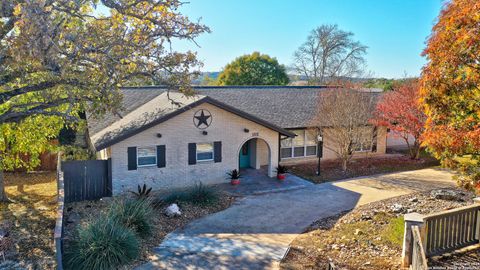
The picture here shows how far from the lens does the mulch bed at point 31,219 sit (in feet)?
30.1

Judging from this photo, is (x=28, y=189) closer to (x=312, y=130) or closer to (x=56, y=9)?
(x=56, y=9)

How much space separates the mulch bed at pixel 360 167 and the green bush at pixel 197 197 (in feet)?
18.7

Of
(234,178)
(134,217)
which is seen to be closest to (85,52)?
(134,217)

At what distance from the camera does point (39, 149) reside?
16953mm

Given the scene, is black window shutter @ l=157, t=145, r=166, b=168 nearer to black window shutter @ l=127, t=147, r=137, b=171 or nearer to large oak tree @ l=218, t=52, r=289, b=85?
black window shutter @ l=127, t=147, r=137, b=171

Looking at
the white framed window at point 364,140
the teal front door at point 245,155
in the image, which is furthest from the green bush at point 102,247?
the white framed window at point 364,140

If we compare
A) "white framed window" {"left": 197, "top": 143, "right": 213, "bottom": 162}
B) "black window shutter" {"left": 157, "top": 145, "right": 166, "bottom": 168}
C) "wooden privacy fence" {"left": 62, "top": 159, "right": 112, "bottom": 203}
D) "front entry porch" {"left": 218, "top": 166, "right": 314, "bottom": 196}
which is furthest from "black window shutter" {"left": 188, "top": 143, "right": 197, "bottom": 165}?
"wooden privacy fence" {"left": 62, "top": 159, "right": 112, "bottom": 203}

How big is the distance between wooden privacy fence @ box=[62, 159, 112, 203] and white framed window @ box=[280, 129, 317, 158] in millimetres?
9722

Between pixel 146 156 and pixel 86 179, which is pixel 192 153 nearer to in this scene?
pixel 146 156

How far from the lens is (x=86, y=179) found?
14523 millimetres

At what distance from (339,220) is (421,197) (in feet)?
14.6

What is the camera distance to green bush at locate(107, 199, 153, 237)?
10336mm

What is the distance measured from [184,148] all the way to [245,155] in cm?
457

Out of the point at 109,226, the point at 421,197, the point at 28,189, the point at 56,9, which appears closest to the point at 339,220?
the point at 421,197
